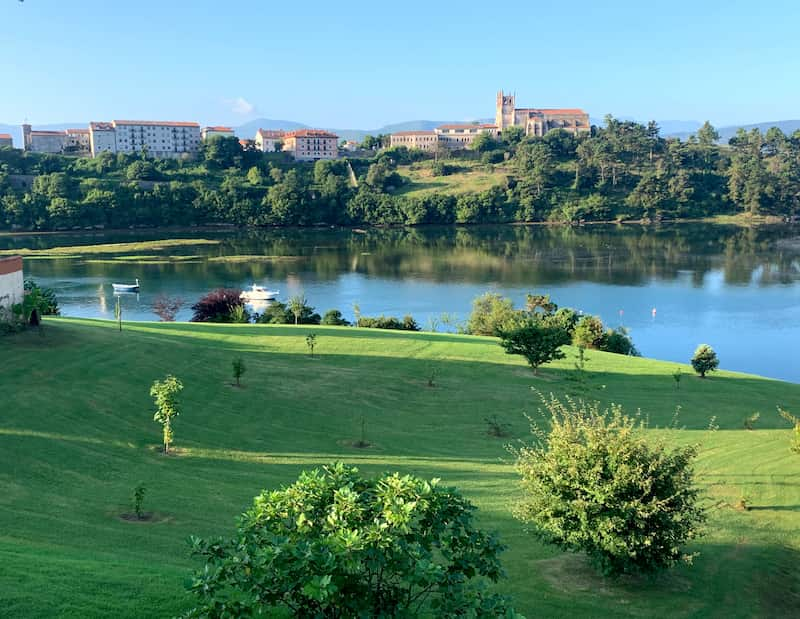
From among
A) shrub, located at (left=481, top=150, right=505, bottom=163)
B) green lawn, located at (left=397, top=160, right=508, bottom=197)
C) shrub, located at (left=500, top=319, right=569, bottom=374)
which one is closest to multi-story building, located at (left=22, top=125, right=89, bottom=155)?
green lawn, located at (left=397, top=160, right=508, bottom=197)

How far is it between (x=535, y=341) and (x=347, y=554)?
26502mm

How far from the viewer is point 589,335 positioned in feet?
148

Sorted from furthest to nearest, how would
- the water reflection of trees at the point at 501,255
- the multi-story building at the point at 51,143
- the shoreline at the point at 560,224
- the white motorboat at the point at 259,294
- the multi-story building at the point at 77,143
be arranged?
the multi-story building at the point at 51,143 → the multi-story building at the point at 77,143 → the shoreline at the point at 560,224 → the water reflection of trees at the point at 501,255 → the white motorboat at the point at 259,294

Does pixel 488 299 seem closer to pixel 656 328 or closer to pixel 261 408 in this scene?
pixel 656 328

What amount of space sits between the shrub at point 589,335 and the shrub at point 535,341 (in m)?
11.6

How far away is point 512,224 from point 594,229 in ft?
55.3

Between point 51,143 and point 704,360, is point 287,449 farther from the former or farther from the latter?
point 51,143

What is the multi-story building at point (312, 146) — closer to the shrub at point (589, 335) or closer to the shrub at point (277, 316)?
the shrub at point (277, 316)

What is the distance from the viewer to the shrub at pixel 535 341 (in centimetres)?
3262

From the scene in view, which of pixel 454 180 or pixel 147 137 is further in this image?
pixel 147 137

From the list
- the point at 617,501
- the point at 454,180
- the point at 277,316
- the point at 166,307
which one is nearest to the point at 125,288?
the point at 166,307

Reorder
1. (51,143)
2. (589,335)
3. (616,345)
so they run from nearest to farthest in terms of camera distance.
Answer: (589,335), (616,345), (51,143)

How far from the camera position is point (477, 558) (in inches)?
320

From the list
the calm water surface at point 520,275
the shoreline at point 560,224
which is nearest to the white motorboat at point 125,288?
the calm water surface at point 520,275
